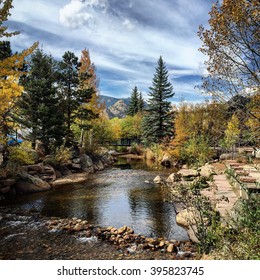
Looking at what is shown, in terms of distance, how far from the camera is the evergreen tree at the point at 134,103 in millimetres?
42153

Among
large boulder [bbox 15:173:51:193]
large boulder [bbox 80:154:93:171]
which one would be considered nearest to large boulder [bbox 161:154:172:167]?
large boulder [bbox 80:154:93:171]

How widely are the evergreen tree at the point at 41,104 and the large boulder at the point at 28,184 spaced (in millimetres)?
4069

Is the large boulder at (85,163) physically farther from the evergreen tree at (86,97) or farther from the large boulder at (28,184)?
the large boulder at (28,184)

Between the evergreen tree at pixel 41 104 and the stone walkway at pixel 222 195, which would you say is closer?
the stone walkway at pixel 222 195

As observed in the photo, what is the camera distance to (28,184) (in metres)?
10.7

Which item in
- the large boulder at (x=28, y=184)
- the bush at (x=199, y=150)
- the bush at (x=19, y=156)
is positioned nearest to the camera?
the large boulder at (x=28, y=184)

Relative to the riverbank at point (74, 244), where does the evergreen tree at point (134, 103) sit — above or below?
above

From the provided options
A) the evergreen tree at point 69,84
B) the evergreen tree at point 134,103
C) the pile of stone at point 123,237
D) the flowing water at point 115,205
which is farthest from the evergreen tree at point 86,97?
the evergreen tree at point 134,103

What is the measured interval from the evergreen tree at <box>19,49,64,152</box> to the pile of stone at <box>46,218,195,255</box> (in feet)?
29.7

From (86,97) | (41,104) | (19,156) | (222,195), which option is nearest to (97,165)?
(86,97)

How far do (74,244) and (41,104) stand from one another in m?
10.7

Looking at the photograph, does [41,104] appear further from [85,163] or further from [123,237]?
[123,237]
